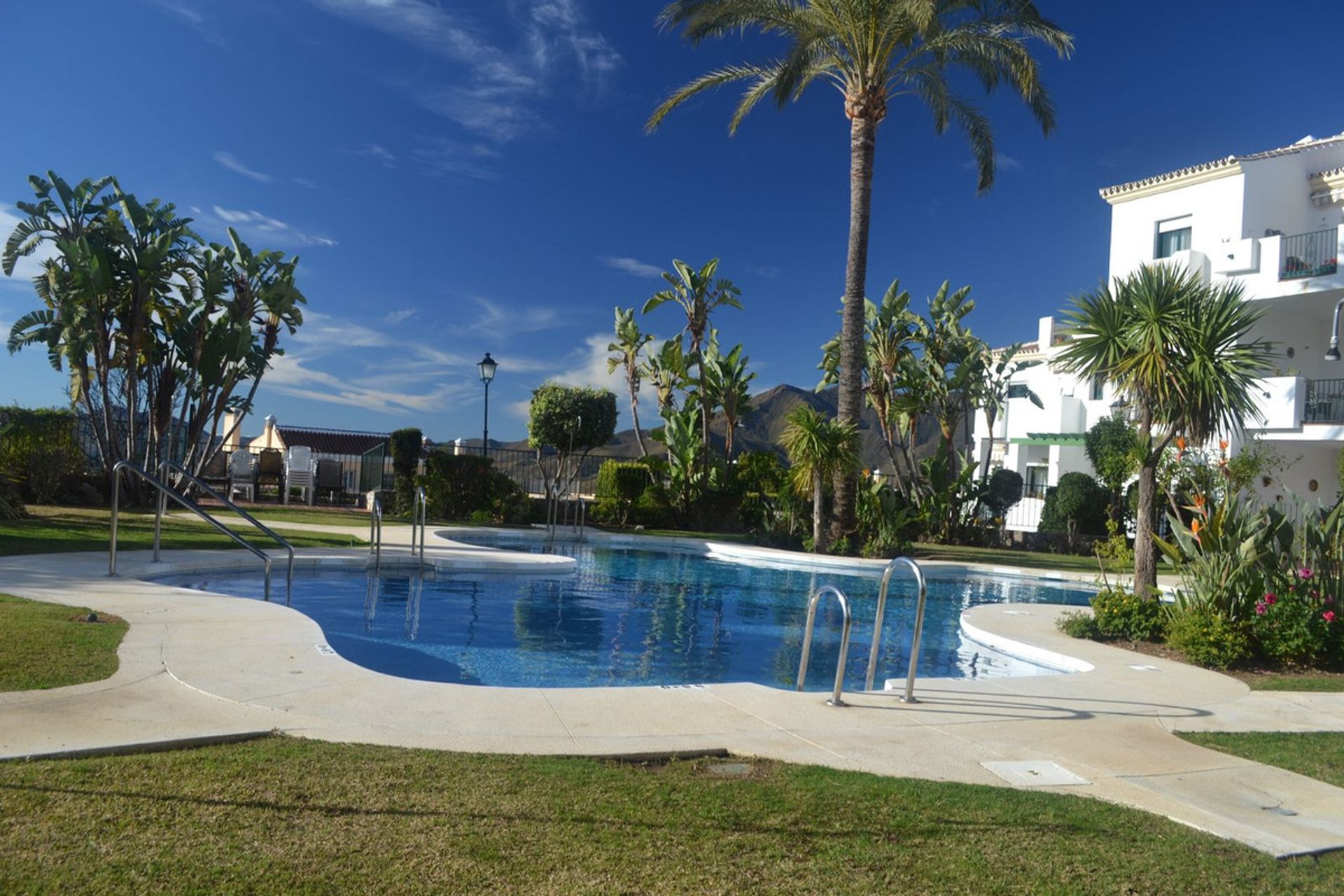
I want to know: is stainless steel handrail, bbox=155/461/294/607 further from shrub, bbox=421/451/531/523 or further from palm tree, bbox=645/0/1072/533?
shrub, bbox=421/451/531/523

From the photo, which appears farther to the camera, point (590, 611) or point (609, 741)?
point (590, 611)

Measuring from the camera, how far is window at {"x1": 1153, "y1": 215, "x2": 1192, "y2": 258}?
86.6 ft

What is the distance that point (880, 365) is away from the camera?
28.1 metres

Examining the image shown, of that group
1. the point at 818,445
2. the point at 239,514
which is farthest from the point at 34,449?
the point at 818,445

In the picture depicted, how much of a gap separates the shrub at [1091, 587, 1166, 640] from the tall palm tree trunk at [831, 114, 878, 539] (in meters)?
8.76

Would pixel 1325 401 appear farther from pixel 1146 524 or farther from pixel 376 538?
pixel 376 538

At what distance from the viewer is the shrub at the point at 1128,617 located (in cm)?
988

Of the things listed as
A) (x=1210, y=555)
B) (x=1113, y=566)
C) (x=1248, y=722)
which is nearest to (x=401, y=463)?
(x=1113, y=566)

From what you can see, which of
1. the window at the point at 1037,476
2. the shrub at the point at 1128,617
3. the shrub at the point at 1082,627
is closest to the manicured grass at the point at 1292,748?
the shrub at the point at 1128,617

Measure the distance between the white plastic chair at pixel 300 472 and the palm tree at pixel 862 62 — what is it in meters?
14.1

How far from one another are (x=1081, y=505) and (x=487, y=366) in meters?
16.4

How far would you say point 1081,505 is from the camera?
25438mm

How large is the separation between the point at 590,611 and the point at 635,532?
41.6ft

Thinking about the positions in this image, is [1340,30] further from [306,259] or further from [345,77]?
[306,259]
